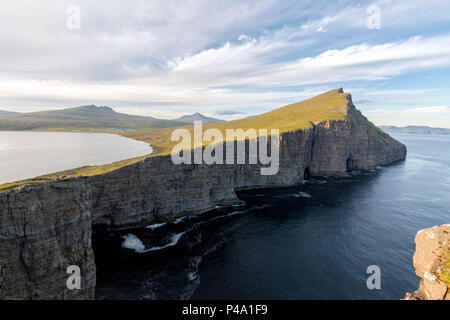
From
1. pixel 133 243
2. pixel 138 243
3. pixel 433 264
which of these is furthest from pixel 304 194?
pixel 433 264

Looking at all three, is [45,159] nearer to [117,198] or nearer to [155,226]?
[117,198]

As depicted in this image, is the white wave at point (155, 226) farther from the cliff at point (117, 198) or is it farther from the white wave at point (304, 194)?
the white wave at point (304, 194)

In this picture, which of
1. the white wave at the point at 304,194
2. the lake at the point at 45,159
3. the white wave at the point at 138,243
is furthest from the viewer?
the white wave at the point at 304,194

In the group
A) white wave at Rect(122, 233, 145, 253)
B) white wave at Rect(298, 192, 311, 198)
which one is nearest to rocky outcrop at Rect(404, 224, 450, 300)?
white wave at Rect(122, 233, 145, 253)

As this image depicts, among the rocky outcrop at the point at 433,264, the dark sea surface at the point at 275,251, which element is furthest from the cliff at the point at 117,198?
the rocky outcrop at the point at 433,264

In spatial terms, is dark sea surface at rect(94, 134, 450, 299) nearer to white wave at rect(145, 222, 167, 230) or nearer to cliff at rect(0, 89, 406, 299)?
white wave at rect(145, 222, 167, 230)

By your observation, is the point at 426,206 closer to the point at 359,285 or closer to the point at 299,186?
the point at 299,186
